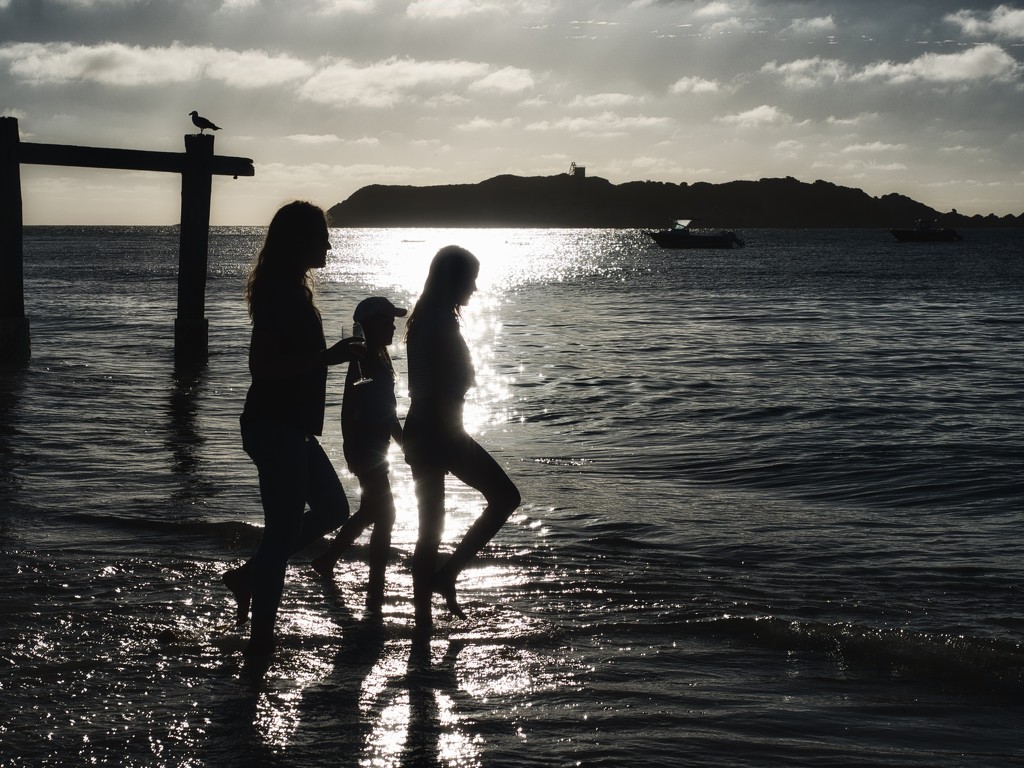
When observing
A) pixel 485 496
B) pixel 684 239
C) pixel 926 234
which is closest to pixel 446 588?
pixel 485 496

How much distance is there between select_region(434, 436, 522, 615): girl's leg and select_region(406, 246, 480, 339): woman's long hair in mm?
609

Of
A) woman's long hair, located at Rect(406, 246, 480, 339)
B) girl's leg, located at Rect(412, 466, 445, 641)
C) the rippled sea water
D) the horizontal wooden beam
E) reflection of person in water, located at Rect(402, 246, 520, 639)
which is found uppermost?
the horizontal wooden beam

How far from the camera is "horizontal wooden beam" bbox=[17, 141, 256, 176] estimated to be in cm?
1406

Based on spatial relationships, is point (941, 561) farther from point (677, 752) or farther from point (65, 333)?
point (65, 333)

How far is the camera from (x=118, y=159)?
47.5 ft

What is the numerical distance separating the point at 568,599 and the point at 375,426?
135cm

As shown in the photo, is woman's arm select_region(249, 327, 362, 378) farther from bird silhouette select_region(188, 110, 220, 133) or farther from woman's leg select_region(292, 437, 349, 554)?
bird silhouette select_region(188, 110, 220, 133)

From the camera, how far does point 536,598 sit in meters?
5.47

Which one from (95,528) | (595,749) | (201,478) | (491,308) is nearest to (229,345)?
(201,478)

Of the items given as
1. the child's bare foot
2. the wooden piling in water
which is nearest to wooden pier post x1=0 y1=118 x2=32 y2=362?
the wooden piling in water

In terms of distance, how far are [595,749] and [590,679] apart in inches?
26.1

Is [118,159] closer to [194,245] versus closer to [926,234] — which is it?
[194,245]

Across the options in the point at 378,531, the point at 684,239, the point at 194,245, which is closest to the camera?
the point at 378,531

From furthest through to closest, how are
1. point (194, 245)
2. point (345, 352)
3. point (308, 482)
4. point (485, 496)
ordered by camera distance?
point (194, 245) < point (485, 496) < point (308, 482) < point (345, 352)
